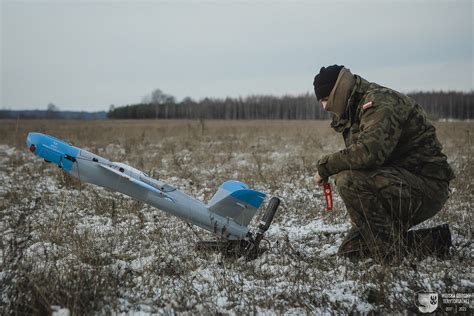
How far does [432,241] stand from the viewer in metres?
3.94

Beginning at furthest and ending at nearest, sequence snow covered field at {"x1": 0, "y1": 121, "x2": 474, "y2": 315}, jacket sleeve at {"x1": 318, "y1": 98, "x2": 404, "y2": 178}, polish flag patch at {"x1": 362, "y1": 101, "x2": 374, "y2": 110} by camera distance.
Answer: polish flag patch at {"x1": 362, "y1": 101, "x2": 374, "y2": 110} → jacket sleeve at {"x1": 318, "y1": 98, "x2": 404, "y2": 178} → snow covered field at {"x1": 0, "y1": 121, "x2": 474, "y2": 315}

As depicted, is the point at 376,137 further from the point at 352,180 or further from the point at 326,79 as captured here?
the point at 326,79

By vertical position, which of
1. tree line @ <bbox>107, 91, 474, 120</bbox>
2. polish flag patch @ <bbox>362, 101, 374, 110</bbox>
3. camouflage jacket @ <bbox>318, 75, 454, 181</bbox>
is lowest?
camouflage jacket @ <bbox>318, 75, 454, 181</bbox>

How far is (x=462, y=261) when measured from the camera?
12.2 feet

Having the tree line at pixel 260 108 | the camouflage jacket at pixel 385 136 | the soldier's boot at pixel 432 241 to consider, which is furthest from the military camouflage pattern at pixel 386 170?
the tree line at pixel 260 108

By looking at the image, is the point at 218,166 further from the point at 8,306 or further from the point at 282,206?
the point at 8,306

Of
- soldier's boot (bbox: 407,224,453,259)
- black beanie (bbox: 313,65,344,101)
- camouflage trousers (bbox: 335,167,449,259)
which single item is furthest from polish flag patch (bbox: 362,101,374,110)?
soldier's boot (bbox: 407,224,453,259)

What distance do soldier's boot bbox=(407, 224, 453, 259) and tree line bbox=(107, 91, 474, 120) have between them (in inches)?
2787

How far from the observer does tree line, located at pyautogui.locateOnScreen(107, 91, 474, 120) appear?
257 ft

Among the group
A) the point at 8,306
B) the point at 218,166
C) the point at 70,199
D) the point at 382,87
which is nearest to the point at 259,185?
the point at 218,166

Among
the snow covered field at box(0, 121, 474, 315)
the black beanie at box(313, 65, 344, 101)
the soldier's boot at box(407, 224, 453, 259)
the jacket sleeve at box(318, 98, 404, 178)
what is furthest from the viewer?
the black beanie at box(313, 65, 344, 101)

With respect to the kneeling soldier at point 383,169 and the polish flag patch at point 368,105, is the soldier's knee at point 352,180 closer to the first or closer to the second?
the kneeling soldier at point 383,169

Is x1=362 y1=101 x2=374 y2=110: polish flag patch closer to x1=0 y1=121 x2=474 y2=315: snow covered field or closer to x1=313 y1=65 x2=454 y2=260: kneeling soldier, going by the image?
x1=313 y1=65 x2=454 y2=260: kneeling soldier

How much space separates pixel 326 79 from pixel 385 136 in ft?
2.81
